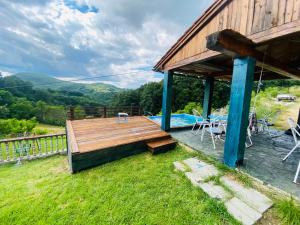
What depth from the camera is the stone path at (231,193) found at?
1.78 m

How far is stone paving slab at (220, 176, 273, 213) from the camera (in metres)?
1.87

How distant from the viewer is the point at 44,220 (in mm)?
1851

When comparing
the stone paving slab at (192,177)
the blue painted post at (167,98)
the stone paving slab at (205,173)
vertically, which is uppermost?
the blue painted post at (167,98)

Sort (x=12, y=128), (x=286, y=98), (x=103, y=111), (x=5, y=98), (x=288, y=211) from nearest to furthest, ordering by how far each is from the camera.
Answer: (x=288, y=211), (x=103, y=111), (x=286, y=98), (x=12, y=128), (x=5, y=98)

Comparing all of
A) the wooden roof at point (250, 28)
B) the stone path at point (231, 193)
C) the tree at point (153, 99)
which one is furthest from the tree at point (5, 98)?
the stone path at point (231, 193)

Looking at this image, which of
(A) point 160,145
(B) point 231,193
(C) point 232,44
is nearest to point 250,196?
(B) point 231,193

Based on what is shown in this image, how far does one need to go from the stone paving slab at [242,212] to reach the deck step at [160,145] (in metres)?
2.07

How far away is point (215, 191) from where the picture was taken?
86.7 inches

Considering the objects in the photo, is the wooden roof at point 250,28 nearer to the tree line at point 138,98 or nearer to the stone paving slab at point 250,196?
the stone paving slab at point 250,196

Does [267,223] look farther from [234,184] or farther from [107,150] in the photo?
[107,150]

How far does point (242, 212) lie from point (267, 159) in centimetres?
195

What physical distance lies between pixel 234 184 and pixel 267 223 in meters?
0.68

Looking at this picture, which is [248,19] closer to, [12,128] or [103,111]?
[103,111]

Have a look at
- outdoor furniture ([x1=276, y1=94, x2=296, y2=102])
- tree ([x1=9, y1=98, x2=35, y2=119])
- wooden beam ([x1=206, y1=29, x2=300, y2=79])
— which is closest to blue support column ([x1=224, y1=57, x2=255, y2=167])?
wooden beam ([x1=206, y1=29, x2=300, y2=79])
